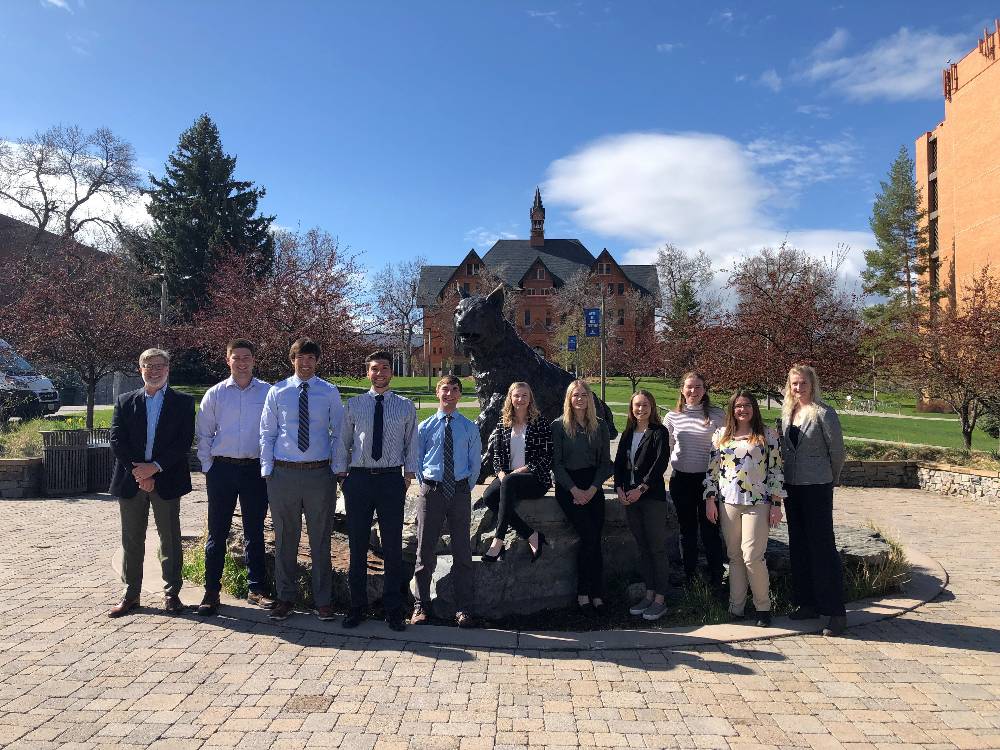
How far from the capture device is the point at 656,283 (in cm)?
6938

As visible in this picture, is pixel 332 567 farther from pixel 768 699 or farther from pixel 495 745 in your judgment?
pixel 768 699

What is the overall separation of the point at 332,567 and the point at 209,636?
40.7 inches

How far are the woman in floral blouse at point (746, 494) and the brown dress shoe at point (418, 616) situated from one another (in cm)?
231

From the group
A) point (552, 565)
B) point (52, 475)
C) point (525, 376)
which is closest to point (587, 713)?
point (552, 565)

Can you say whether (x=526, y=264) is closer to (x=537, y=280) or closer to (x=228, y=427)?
(x=537, y=280)

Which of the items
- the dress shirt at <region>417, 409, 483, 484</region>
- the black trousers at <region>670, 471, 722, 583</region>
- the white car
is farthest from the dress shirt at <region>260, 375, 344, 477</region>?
the white car

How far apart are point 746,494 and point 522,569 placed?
1800 millimetres

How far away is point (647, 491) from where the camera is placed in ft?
16.5

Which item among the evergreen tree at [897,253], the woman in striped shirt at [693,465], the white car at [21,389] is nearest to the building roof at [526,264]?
the evergreen tree at [897,253]

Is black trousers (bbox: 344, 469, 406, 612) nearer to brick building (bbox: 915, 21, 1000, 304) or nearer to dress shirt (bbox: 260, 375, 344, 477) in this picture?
dress shirt (bbox: 260, 375, 344, 477)

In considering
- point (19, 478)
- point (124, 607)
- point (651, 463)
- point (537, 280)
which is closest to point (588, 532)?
point (651, 463)

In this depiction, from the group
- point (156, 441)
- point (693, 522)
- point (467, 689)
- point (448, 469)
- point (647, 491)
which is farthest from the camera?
point (693, 522)

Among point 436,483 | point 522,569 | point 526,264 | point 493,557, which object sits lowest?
point 522,569

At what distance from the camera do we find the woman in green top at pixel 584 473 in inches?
197
